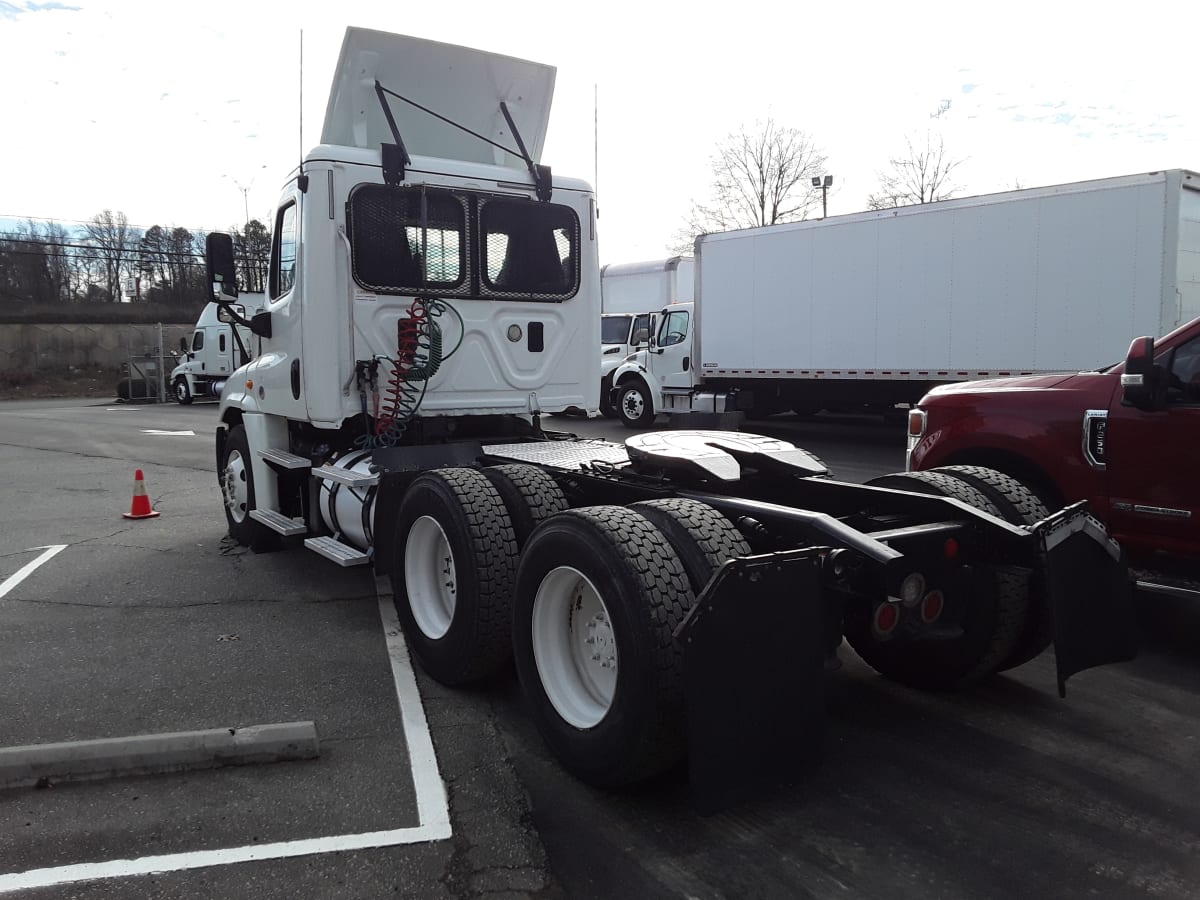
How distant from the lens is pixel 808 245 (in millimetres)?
15242

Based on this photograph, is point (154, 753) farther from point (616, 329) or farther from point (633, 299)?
point (633, 299)

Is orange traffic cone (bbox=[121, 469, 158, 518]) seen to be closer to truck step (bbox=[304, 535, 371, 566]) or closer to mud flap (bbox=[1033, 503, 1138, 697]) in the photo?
truck step (bbox=[304, 535, 371, 566])

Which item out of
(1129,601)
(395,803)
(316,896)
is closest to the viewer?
(316,896)

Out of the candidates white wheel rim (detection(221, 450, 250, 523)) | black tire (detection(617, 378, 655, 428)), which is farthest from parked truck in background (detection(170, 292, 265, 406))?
white wheel rim (detection(221, 450, 250, 523))

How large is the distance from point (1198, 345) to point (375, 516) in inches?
182

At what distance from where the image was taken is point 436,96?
→ 6.38 metres

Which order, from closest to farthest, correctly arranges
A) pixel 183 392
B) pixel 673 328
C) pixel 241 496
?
pixel 241 496, pixel 673 328, pixel 183 392

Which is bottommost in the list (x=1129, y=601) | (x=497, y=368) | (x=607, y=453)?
(x=1129, y=601)

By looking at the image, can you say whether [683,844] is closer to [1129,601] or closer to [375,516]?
[1129,601]

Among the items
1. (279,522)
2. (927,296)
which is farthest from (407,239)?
(927,296)

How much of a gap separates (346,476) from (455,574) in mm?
1736

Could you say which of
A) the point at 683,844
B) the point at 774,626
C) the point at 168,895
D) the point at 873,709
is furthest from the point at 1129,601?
the point at 168,895

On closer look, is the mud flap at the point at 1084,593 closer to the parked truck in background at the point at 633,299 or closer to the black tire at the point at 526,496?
the black tire at the point at 526,496

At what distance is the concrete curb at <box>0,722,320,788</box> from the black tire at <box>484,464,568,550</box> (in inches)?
50.7
